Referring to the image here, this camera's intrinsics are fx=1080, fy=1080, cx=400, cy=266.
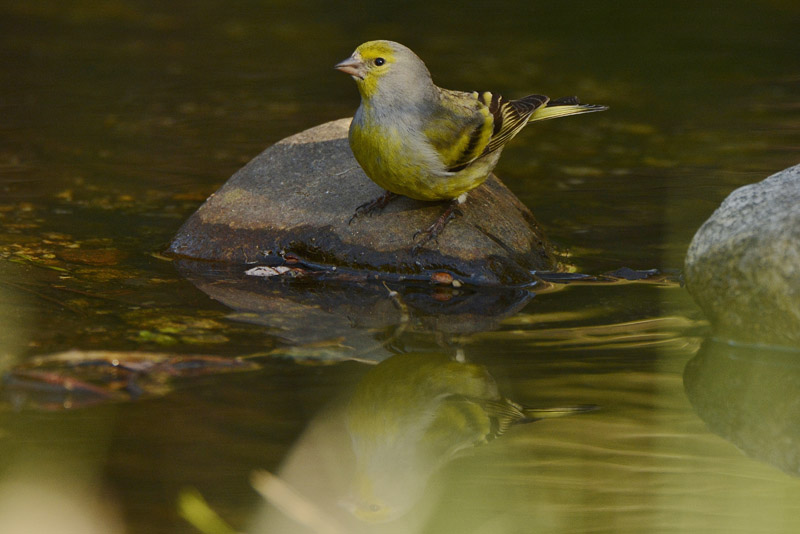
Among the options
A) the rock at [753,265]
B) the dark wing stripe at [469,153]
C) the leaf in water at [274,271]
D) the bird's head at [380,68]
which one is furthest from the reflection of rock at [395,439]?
the bird's head at [380,68]

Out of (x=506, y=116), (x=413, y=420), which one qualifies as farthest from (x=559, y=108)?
(x=413, y=420)

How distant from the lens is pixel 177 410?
13.1 ft

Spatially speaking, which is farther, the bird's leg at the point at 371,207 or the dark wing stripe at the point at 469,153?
the bird's leg at the point at 371,207

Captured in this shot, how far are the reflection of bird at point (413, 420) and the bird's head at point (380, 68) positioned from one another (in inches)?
56.8

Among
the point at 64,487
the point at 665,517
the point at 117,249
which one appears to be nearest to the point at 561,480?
the point at 665,517

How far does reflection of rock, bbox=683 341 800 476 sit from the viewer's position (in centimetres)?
387

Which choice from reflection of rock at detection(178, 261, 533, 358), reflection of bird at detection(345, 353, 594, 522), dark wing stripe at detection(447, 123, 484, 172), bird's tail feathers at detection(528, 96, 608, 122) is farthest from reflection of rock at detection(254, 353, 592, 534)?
bird's tail feathers at detection(528, 96, 608, 122)

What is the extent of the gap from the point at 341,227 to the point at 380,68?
931mm

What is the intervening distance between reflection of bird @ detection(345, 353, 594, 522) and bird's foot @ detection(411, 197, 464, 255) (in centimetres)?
106

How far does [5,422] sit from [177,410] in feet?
2.00

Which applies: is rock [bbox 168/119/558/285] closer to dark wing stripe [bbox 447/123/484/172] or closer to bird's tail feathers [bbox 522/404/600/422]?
dark wing stripe [bbox 447/123/484/172]

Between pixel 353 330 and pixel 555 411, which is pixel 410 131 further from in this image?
pixel 555 411

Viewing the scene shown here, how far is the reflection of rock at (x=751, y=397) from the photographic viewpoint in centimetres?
387

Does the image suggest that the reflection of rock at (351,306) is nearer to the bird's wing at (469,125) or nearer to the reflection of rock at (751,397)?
the bird's wing at (469,125)
